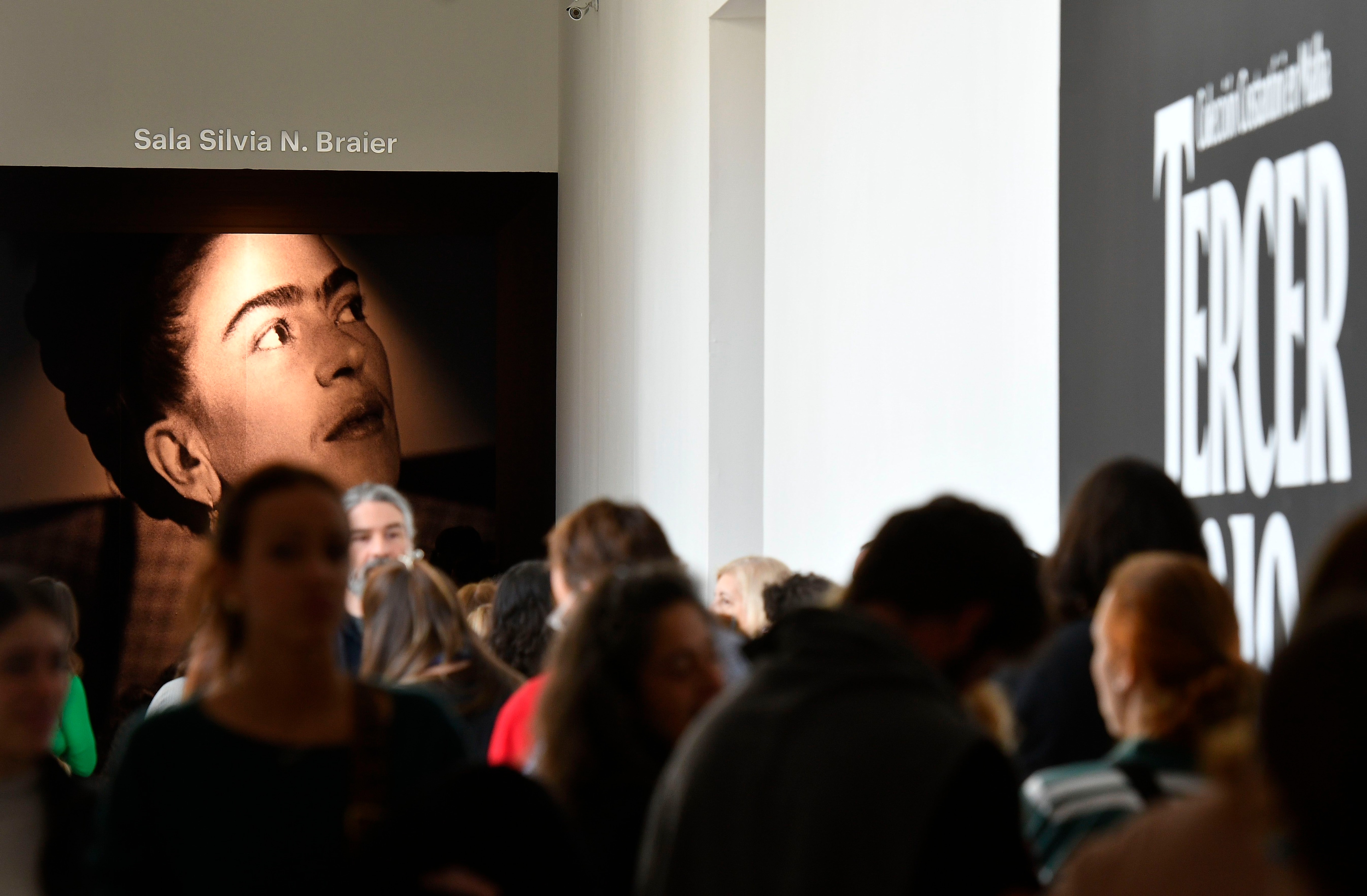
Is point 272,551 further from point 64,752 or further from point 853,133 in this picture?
point 853,133

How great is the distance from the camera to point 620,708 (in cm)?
228

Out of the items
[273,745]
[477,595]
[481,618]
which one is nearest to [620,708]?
[273,745]

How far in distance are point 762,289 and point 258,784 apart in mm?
7311

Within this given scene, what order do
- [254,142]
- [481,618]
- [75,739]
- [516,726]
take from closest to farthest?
[516,726] → [75,739] → [481,618] → [254,142]

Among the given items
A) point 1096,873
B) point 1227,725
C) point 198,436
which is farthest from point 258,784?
point 198,436

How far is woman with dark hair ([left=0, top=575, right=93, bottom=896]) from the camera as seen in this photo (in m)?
2.54

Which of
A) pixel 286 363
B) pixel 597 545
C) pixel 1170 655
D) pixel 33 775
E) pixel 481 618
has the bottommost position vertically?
pixel 481 618

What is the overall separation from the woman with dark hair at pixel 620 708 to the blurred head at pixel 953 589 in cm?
29

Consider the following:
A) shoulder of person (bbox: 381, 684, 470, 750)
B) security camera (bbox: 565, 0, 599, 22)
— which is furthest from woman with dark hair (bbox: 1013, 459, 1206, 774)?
security camera (bbox: 565, 0, 599, 22)

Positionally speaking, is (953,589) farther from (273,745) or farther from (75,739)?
(75,739)

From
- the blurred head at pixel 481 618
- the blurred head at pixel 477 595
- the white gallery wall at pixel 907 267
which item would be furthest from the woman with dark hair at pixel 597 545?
the blurred head at pixel 477 595

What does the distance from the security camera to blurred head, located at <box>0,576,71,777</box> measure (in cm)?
991

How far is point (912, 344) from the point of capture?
21.3ft

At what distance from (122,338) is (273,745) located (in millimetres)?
11704
